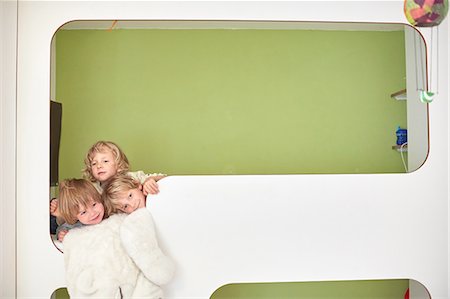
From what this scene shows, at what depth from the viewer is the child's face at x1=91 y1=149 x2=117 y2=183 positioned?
2299 millimetres

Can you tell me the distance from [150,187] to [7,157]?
0.61m

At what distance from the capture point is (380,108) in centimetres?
277

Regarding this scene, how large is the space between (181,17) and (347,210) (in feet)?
3.58

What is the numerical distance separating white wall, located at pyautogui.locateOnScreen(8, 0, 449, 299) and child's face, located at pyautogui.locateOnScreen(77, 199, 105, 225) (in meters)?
0.19

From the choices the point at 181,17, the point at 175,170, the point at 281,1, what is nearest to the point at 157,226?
the point at 175,170

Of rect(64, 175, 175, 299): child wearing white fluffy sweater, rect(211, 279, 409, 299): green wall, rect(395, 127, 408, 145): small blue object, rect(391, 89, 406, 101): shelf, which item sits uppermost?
rect(391, 89, 406, 101): shelf

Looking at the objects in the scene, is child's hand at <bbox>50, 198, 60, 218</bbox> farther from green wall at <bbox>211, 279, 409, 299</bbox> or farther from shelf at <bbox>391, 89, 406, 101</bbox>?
shelf at <bbox>391, 89, 406, 101</bbox>

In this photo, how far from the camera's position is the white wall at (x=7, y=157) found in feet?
7.45

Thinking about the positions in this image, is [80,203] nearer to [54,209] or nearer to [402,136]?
[54,209]

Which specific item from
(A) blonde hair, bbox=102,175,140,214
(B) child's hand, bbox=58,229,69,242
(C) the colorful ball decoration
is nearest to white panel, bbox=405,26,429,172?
(C) the colorful ball decoration

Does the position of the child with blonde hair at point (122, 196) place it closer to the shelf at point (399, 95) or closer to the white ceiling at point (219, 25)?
the white ceiling at point (219, 25)

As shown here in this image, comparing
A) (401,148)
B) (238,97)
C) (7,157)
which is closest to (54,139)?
(7,157)

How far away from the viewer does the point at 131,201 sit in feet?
7.45

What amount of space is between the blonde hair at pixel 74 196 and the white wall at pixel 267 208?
0.12 m
